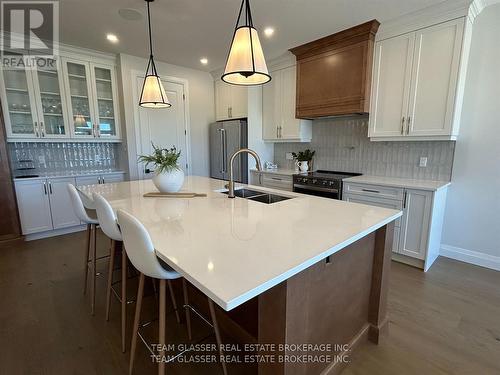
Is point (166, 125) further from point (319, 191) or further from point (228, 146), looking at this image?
point (319, 191)

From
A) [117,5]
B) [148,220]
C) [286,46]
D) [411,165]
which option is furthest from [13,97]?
[411,165]

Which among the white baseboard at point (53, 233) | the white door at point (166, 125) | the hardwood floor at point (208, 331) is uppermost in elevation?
the white door at point (166, 125)

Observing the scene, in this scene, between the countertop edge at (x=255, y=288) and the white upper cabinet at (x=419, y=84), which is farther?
the white upper cabinet at (x=419, y=84)

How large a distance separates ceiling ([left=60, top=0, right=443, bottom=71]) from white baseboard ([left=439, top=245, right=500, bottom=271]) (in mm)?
2555

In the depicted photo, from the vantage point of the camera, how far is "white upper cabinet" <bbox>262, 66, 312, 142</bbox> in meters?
3.77

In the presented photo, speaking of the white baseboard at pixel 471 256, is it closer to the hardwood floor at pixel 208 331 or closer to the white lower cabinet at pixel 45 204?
the hardwood floor at pixel 208 331

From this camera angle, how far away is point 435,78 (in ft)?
8.25

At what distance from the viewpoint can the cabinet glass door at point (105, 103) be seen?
381cm

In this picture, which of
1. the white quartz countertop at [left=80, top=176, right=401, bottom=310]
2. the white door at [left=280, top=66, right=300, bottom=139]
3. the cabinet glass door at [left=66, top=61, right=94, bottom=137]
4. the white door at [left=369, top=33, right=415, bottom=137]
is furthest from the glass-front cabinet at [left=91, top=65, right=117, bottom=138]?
the white door at [left=369, top=33, right=415, bottom=137]

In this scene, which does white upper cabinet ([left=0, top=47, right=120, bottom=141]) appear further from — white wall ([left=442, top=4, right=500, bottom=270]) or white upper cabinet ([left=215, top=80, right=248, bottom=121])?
white wall ([left=442, top=4, right=500, bottom=270])

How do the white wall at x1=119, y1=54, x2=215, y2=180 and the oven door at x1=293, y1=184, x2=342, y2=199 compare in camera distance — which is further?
the white wall at x1=119, y1=54, x2=215, y2=180

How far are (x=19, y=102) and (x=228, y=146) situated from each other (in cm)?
288

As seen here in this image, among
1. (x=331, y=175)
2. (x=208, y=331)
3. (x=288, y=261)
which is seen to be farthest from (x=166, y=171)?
(x=331, y=175)

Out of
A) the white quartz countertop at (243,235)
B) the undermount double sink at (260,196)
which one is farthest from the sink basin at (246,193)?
the white quartz countertop at (243,235)
